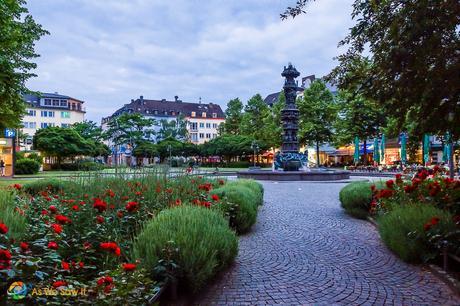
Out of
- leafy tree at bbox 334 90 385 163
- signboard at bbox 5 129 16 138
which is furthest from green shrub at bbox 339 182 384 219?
leafy tree at bbox 334 90 385 163

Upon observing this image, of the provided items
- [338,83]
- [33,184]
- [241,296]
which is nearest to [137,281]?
[241,296]

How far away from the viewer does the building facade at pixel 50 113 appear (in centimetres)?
9462

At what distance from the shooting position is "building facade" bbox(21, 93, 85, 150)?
9462 cm

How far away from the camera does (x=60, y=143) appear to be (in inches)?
1895

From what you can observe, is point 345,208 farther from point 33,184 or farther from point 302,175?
point 302,175

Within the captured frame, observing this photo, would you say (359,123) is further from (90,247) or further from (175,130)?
(175,130)

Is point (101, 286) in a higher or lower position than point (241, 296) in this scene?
higher

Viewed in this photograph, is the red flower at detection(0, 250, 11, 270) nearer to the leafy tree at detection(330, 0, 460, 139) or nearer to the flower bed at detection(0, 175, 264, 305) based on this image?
the flower bed at detection(0, 175, 264, 305)

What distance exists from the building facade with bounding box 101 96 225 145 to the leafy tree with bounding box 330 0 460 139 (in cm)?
10802

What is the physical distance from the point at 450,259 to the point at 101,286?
478cm

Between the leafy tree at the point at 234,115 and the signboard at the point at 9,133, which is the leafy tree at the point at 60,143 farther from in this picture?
the leafy tree at the point at 234,115

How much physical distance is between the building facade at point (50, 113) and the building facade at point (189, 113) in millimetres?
18009

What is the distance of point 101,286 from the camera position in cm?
303

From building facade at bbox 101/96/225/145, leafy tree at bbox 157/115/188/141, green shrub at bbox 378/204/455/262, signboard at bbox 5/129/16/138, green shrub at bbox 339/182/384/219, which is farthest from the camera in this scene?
building facade at bbox 101/96/225/145
